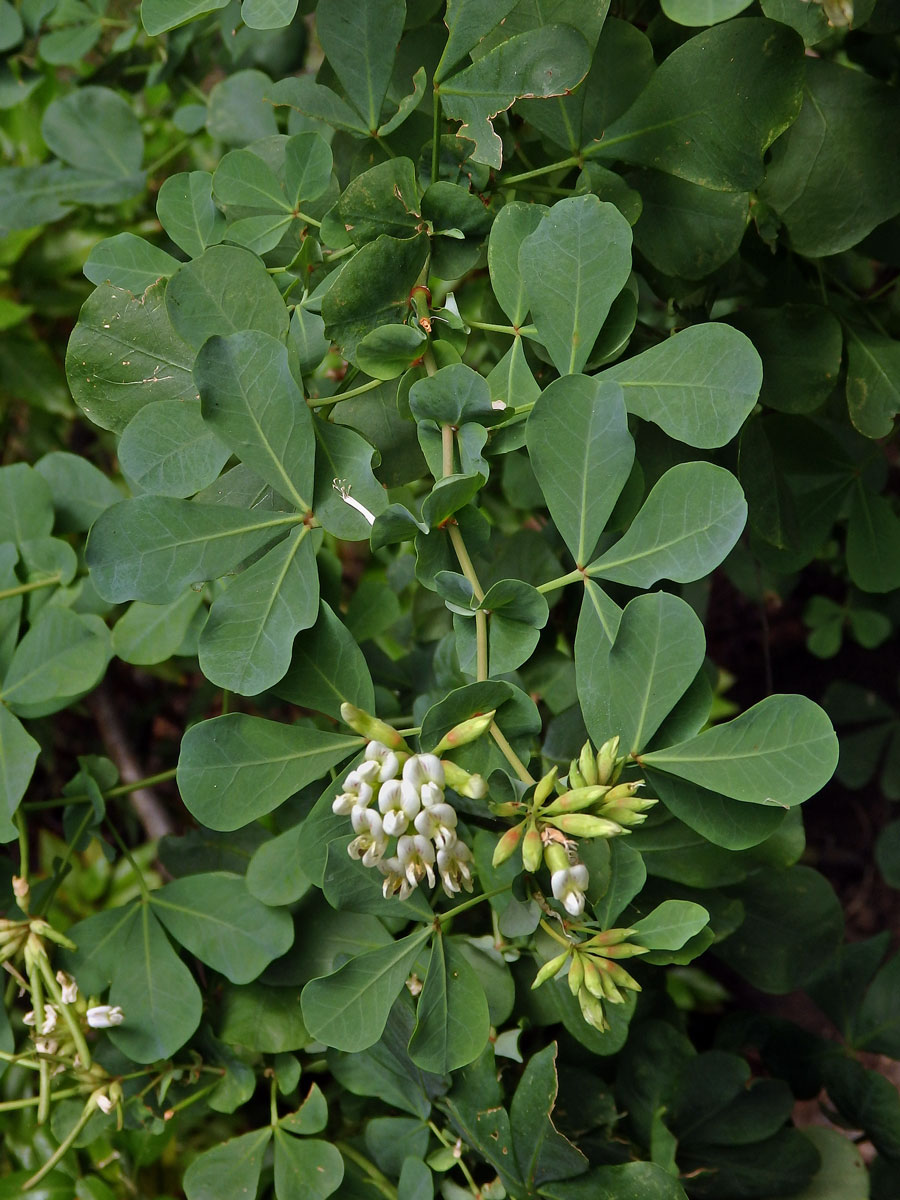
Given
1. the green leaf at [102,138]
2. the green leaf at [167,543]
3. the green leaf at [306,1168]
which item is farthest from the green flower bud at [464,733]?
the green leaf at [102,138]

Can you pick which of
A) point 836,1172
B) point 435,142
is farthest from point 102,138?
point 836,1172

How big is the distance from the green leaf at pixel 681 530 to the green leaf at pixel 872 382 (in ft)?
1.08

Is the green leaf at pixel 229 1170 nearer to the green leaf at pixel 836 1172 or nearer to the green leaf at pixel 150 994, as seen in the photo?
the green leaf at pixel 150 994

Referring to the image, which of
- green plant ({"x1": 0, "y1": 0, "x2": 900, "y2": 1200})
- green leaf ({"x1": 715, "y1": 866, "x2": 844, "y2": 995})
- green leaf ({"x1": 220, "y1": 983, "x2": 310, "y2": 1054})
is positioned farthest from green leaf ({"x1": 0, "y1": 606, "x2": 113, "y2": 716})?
green leaf ({"x1": 715, "y1": 866, "x2": 844, "y2": 995})

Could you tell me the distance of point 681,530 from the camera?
1.91ft

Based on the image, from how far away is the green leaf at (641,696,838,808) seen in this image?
0.56 metres

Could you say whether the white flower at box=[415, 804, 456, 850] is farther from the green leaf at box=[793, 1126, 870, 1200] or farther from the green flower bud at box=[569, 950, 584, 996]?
the green leaf at box=[793, 1126, 870, 1200]

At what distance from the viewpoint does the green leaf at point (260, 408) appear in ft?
1.99

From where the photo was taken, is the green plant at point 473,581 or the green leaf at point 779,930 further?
the green leaf at point 779,930

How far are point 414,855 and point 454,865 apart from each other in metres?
0.03

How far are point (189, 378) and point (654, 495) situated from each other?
1.17ft

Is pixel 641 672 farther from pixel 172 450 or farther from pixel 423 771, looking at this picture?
pixel 172 450

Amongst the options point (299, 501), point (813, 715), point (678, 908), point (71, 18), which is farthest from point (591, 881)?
point (71, 18)

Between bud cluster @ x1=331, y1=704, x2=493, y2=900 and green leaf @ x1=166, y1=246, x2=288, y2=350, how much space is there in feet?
0.94
